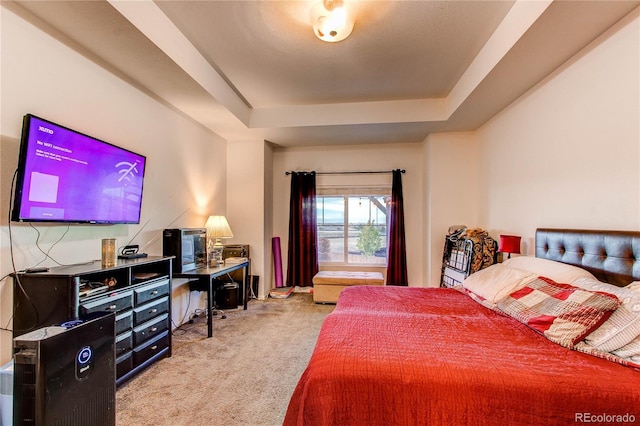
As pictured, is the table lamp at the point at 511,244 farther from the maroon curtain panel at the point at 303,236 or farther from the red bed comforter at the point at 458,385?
the maroon curtain panel at the point at 303,236

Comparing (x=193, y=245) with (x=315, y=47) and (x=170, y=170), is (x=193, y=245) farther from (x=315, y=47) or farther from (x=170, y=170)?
(x=315, y=47)

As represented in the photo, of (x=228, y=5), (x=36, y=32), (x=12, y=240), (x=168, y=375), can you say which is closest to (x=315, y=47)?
(x=228, y=5)

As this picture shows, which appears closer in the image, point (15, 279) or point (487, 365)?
point (487, 365)

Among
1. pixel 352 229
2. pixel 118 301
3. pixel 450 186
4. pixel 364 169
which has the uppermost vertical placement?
pixel 364 169

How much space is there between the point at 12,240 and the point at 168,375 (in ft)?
4.65

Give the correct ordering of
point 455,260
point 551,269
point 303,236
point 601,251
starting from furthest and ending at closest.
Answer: point 303,236
point 455,260
point 551,269
point 601,251

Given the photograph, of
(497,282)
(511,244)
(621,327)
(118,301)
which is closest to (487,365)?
(621,327)

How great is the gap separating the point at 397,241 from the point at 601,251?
9.44 feet

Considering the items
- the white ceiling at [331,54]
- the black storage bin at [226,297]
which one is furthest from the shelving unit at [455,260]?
the black storage bin at [226,297]

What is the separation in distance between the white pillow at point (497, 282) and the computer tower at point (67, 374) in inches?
101

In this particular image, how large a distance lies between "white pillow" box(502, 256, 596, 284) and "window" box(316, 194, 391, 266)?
249cm

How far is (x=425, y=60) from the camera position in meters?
2.83

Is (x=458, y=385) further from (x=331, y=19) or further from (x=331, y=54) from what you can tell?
(x=331, y=54)

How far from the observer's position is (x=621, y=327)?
1334 millimetres
